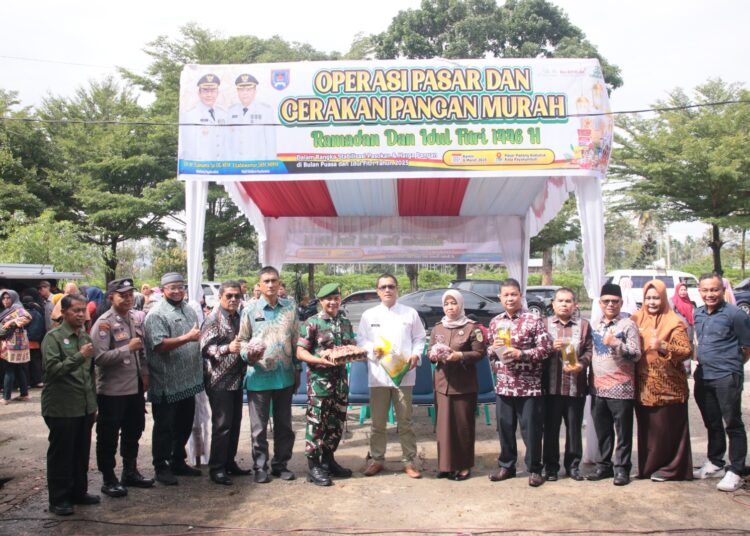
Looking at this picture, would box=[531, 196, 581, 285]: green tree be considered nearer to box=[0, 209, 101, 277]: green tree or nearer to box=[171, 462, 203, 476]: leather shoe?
box=[0, 209, 101, 277]: green tree

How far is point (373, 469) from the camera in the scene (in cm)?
482

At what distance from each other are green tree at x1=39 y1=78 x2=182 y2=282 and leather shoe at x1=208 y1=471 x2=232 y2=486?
1701 centimetres

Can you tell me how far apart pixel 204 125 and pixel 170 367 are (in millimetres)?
2338

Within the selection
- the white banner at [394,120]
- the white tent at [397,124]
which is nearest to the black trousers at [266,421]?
the white tent at [397,124]

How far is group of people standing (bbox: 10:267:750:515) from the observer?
4.44 meters

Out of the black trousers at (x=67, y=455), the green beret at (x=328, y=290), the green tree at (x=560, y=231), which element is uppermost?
the green tree at (x=560, y=231)

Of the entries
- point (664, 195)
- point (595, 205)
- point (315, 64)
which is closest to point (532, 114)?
point (595, 205)

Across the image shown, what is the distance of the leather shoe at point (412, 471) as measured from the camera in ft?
15.5

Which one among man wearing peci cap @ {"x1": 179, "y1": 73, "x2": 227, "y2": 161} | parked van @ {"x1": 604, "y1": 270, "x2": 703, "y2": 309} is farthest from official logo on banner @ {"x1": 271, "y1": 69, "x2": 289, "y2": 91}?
parked van @ {"x1": 604, "y1": 270, "x2": 703, "y2": 309}

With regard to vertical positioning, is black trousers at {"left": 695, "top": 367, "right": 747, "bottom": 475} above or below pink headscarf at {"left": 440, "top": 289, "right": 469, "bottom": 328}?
below

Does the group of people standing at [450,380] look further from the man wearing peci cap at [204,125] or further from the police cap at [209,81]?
the police cap at [209,81]

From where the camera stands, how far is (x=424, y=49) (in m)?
28.2

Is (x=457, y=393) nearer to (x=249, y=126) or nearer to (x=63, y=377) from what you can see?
(x=63, y=377)

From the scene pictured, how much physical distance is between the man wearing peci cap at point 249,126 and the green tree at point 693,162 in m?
15.9
